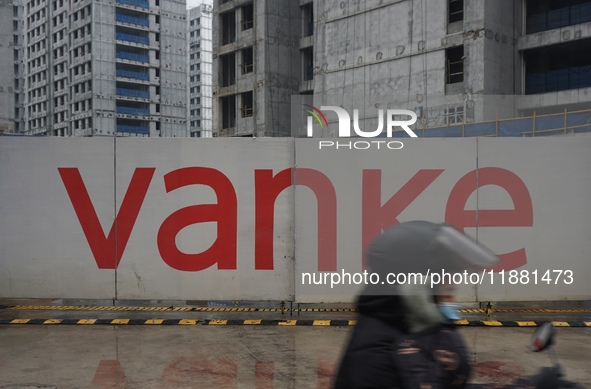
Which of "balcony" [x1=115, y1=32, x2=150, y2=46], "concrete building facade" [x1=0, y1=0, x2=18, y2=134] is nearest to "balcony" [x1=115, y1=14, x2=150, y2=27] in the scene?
"balcony" [x1=115, y1=32, x2=150, y2=46]

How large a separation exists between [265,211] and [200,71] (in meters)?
117

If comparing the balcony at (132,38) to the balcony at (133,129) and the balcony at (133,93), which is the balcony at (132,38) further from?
the balcony at (133,129)

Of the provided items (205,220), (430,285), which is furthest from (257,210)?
(430,285)

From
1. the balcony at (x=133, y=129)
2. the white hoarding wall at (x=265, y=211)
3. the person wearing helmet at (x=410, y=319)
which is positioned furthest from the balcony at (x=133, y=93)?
the person wearing helmet at (x=410, y=319)

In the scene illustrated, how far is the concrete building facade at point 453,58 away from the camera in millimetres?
35688

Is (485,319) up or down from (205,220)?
down

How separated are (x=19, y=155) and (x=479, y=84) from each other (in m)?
30.3

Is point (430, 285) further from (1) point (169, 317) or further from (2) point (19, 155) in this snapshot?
(2) point (19, 155)

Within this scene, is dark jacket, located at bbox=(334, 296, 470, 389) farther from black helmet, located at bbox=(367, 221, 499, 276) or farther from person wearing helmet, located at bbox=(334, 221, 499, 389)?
black helmet, located at bbox=(367, 221, 499, 276)

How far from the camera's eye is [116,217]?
11.0 meters

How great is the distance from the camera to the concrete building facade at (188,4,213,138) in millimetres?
121250

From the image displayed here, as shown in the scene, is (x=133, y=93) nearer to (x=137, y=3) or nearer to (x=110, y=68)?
(x=110, y=68)

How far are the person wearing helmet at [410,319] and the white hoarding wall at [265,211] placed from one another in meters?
8.09

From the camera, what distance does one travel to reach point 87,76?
87625 mm
